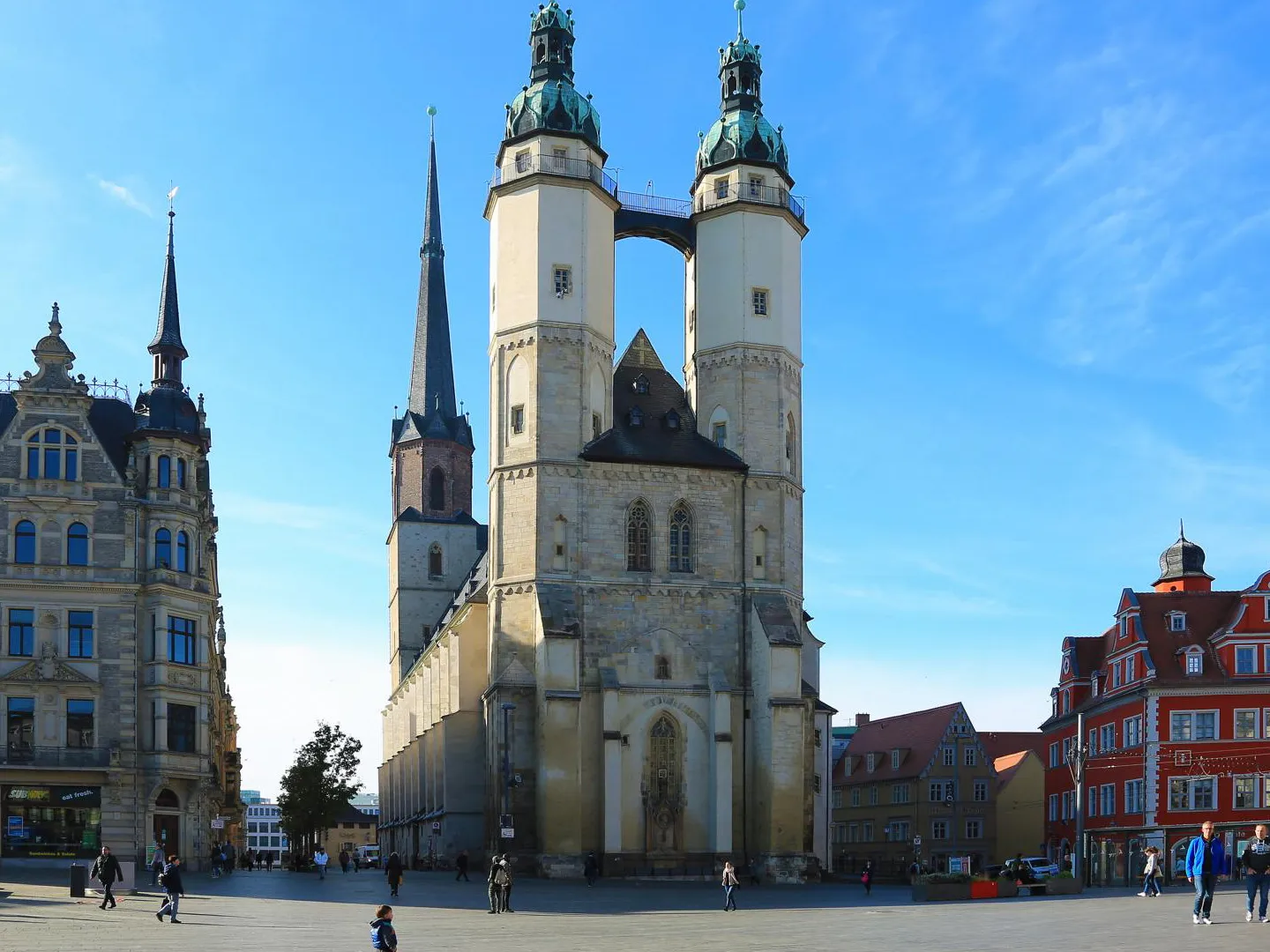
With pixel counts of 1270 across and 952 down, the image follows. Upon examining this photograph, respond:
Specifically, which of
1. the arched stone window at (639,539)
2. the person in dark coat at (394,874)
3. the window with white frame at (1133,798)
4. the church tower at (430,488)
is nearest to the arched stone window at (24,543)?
the person in dark coat at (394,874)

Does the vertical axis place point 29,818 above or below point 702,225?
below

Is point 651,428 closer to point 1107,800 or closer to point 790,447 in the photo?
point 790,447

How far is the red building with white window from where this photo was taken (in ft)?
197

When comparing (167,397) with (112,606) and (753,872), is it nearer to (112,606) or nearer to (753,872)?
(112,606)

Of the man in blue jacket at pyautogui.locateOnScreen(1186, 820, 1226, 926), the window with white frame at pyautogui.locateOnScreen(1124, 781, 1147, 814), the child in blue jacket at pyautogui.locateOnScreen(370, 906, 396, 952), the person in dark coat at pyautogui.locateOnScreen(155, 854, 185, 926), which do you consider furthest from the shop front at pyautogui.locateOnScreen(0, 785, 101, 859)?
the window with white frame at pyautogui.locateOnScreen(1124, 781, 1147, 814)

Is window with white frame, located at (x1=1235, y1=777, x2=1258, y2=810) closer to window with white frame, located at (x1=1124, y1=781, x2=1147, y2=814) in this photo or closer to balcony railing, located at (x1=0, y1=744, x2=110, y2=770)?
window with white frame, located at (x1=1124, y1=781, x2=1147, y2=814)

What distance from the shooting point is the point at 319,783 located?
74.4m

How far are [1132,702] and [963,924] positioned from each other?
38.4 metres

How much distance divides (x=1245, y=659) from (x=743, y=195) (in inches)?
1077

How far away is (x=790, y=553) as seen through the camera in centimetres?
6069

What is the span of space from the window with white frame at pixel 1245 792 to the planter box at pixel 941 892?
77.1ft

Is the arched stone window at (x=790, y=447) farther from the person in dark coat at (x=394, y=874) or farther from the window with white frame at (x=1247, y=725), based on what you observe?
the person in dark coat at (x=394, y=874)

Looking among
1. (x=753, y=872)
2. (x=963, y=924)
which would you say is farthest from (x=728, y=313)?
(x=963, y=924)

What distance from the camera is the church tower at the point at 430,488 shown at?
98.6m
